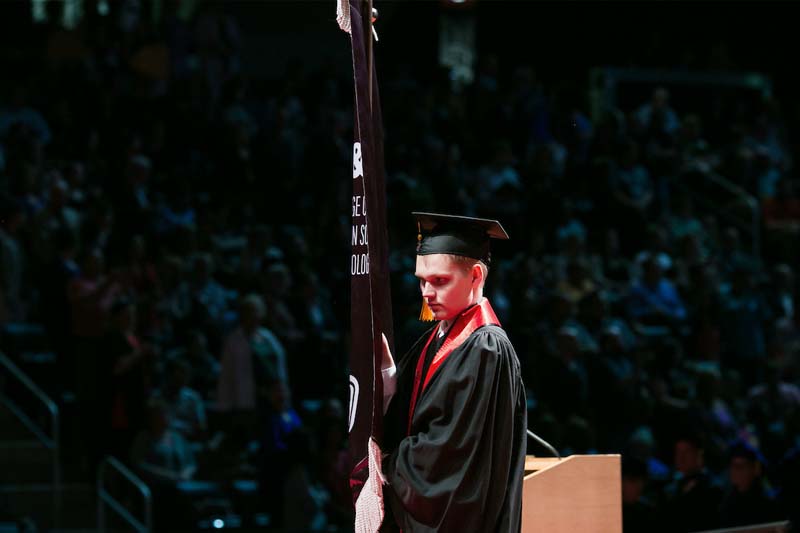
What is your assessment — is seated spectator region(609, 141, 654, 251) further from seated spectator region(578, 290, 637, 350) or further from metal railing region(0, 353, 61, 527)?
metal railing region(0, 353, 61, 527)

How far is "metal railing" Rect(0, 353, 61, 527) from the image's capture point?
27.3ft

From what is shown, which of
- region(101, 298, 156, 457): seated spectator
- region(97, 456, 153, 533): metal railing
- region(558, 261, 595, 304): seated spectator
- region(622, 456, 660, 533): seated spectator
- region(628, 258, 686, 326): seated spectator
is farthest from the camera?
region(628, 258, 686, 326): seated spectator

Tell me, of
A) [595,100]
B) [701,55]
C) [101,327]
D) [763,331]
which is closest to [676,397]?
[763,331]

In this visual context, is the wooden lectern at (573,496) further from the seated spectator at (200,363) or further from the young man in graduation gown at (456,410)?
the seated spectator at (200,363)

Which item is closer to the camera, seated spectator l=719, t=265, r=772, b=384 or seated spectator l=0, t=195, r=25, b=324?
seated spectator l=0, t=195, r=25, b=324

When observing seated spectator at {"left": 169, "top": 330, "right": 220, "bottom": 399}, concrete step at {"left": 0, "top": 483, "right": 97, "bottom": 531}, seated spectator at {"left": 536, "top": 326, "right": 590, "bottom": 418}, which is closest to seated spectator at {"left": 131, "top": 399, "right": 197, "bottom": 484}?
concrete step at {"left": 0, "top": 483, "right": 97, "bottom": 531}

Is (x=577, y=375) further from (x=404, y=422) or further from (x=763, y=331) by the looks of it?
(x=404, y=422)

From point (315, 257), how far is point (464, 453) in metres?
6.65

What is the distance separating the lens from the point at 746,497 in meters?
6.60

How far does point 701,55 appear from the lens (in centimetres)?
1555

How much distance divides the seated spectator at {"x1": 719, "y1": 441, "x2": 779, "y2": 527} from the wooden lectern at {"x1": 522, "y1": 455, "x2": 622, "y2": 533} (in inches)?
109

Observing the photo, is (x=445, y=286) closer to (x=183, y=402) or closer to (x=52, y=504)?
(x=183, y=402)

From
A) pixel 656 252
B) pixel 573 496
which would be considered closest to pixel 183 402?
pixel 656 252

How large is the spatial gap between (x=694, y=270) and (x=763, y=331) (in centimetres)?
76
